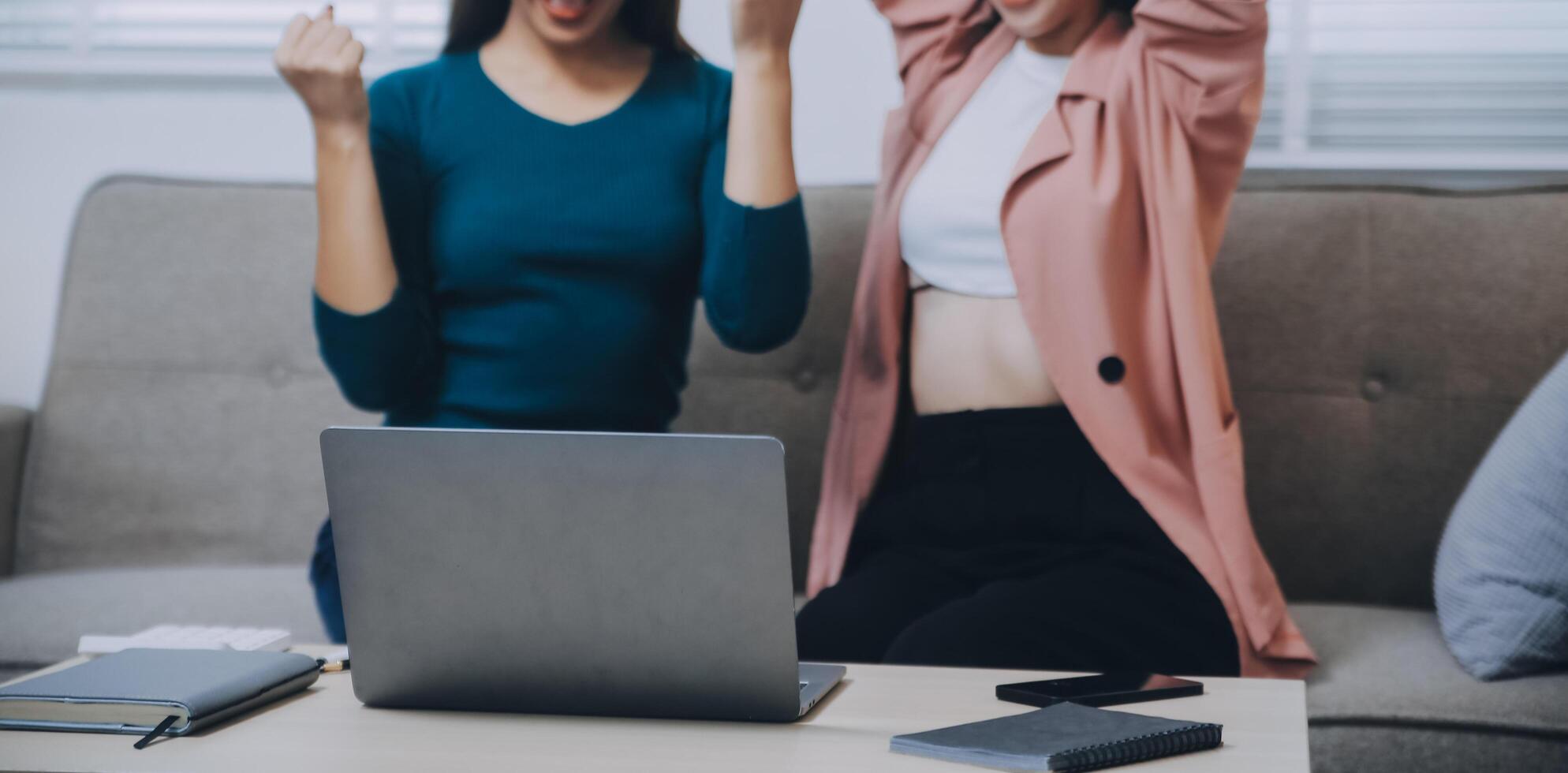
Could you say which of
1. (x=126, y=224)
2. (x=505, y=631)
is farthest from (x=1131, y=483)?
(x=126, y=224)

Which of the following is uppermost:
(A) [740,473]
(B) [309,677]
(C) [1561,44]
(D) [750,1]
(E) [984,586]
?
(D) [750,1]

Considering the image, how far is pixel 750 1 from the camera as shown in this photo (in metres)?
1.21

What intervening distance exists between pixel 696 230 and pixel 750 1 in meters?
0.25

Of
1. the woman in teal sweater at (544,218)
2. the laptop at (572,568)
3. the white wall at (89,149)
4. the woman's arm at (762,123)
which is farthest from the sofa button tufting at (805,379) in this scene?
the laptop at (572,568)

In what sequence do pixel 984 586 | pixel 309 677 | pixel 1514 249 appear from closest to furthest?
pixel 309 677 < pixel 984 586 < pixel 1514 249

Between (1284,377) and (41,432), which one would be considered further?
(41,432)

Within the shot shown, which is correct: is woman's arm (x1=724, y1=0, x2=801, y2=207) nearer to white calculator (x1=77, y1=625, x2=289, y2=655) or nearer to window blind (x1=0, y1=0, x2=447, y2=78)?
white calculator (x1=77, y1=625, x2=289, y2=655)

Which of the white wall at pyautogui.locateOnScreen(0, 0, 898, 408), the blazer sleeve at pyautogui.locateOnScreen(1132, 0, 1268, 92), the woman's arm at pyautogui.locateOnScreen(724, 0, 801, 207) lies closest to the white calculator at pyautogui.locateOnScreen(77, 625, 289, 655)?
the woman's arm at pyautogui.locateOnScreen(724, 0, 801, 207)

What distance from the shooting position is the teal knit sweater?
51.1 inches

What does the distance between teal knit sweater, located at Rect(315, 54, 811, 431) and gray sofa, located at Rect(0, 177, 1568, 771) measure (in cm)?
31

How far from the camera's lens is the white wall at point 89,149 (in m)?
2.06

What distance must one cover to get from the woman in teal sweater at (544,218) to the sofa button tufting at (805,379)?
0.30 meters

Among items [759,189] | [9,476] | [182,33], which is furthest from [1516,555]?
[182,33]

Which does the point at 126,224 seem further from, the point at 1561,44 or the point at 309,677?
the point at 1561,44
